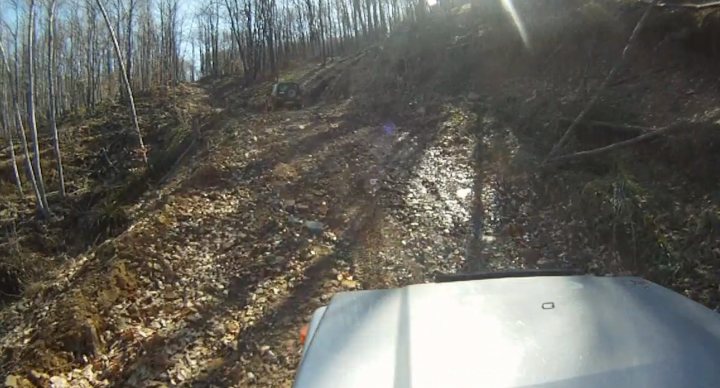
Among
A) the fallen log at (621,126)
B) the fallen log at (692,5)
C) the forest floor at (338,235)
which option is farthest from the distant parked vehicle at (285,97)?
the fallen log at (621,126)

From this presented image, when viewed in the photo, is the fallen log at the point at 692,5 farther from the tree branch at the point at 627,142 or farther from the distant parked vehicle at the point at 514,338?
the distant parked vehicle at the point at 514,338

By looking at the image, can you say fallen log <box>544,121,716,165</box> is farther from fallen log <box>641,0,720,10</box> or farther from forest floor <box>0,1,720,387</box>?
fallen log <box>641,0,720,10</box>

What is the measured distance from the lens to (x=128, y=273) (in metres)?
6.75

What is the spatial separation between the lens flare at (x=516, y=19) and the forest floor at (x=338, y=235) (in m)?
2.08

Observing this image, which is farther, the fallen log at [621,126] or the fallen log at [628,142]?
the fallen log at [621,126]

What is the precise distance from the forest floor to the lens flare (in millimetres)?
2077

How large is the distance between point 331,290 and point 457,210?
2.93 metres

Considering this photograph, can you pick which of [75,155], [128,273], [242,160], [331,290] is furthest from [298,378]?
[75,155]

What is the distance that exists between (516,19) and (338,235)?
10.4 m

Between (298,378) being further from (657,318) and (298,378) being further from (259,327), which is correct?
(259,327)

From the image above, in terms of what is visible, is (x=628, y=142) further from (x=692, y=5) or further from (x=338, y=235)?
(x=338, y=235)

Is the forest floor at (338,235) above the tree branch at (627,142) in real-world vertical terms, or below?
below

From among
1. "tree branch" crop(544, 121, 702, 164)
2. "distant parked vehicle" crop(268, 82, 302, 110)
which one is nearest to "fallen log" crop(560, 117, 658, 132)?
"tree branch" crop(544, 121, 702, 164)

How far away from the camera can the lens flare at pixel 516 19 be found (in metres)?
13.8
